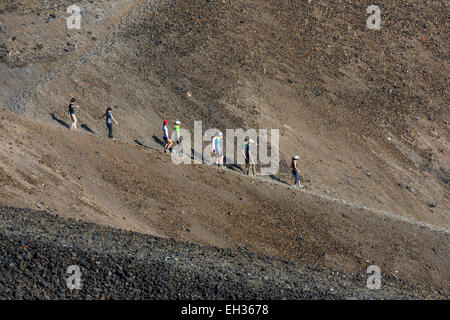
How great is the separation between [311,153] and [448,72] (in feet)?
Answer: 39.6

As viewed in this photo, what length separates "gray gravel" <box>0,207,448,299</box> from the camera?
1331cm

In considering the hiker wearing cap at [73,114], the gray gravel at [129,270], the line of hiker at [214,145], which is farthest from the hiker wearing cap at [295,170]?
the hiker wearing cap at [73,114]

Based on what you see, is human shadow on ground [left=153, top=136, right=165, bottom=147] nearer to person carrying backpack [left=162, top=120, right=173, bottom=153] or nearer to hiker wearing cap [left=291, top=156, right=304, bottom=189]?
person carrying backpack [left=162, top=120, right=173, bottom=153]

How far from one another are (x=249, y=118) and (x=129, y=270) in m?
17.1

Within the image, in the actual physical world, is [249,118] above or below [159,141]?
above

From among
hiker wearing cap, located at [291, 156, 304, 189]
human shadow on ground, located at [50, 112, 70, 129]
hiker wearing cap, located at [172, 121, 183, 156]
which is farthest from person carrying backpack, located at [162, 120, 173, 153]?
hiker wearing cap, located at [291, 156, 304, 189]

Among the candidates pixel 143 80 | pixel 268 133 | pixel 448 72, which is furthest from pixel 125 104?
pixel 448 72

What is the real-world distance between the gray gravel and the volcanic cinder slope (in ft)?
7.11

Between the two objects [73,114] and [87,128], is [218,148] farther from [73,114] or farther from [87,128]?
[73,114]

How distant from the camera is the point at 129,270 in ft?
46.4

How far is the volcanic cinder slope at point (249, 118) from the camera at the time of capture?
68.0 ft

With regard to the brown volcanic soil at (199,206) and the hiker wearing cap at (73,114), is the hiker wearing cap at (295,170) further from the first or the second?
the hiker wearing cap at (73,114)

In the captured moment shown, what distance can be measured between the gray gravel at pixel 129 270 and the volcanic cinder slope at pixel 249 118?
2.17 meters

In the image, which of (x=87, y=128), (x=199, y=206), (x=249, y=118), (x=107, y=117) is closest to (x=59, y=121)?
(x=87, y=128)
